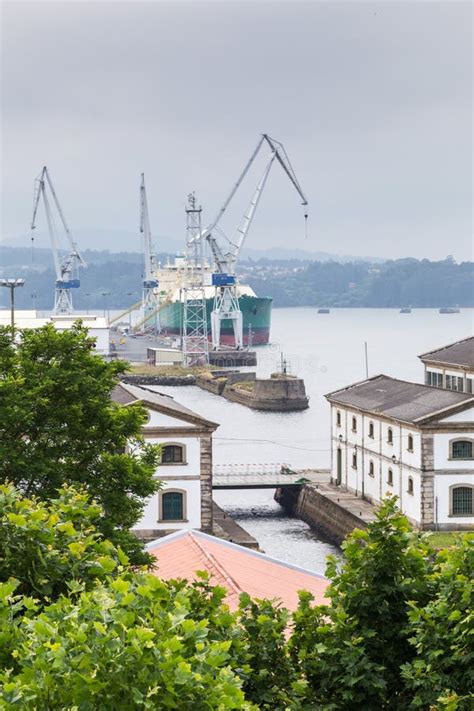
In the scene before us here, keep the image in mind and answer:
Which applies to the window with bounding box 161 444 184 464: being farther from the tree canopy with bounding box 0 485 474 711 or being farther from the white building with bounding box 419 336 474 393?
the tree canopy with bounding box 0 485 474 711

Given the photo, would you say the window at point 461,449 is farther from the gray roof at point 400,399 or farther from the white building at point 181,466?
the white building at point 181,466

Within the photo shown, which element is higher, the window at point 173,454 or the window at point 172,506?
the window at point 173,454

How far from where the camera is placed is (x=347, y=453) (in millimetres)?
51906

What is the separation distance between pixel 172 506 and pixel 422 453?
863 centimetres

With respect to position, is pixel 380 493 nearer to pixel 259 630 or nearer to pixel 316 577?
pixel 316 577

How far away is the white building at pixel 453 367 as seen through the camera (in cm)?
5397

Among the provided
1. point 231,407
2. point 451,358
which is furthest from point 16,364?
point 231,407

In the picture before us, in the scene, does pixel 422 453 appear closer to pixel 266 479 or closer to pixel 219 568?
pixel 266 479

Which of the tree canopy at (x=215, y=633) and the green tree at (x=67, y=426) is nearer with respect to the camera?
Result: the tree canopy at (x=215, y=633)

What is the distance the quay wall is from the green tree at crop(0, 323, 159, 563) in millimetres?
19634

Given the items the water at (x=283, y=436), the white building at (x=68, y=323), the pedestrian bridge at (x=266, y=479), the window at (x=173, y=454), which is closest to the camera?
the window at (x=173, y=454)

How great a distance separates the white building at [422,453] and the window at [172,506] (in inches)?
245

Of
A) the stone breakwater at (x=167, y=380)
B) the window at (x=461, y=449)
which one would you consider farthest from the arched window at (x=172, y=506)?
the stone breakwater at (x=167, y=380)

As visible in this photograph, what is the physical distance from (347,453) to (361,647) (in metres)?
37.8
